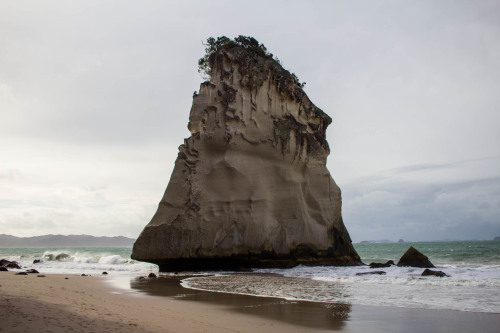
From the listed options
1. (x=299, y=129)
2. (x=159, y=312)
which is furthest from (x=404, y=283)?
(x=299, y=129)

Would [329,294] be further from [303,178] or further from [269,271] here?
[303,178]

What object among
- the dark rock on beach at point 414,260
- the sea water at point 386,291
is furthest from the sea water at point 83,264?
the dark rock on beach at point 414,260

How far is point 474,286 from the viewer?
12484 millimetres

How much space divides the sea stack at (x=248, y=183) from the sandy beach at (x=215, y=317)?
935 cm

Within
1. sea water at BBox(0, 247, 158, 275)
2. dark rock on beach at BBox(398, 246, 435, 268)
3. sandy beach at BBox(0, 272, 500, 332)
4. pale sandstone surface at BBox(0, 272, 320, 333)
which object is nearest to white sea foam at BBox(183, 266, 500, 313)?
sandy beach at BBox(0, 272, 500, 332)

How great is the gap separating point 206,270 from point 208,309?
11725 millimetres

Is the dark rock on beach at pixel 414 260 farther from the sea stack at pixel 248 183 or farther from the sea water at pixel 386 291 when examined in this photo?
the sea water at pixel 386 291

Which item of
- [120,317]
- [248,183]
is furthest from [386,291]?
[248,183]

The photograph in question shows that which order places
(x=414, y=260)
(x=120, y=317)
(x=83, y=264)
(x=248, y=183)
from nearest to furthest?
1. (x=120, y=317)
2. (x=248, y=183)
3. (x=414, y=260)
4. (x=83, y=264)

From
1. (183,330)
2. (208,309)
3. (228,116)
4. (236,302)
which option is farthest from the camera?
(228,116)

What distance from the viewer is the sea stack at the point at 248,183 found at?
63.7ft

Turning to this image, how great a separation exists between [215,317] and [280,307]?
66.9 inches

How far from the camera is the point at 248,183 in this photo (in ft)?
67.4

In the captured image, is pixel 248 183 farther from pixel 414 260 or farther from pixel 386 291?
pixel 386 291
